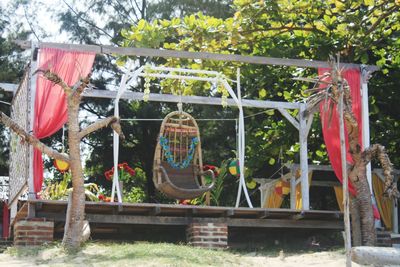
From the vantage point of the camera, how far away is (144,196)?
63.0 ft

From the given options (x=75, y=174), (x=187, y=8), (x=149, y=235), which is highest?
(x=187, y=8)

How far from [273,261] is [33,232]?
322cm

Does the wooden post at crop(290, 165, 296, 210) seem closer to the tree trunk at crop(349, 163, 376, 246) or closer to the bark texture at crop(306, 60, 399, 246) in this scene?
the bark texture at crop(306, 60, 399, 246)

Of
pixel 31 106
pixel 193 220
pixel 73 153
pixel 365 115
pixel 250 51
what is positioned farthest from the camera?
pixel 250 51

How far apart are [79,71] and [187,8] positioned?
7.46 meters

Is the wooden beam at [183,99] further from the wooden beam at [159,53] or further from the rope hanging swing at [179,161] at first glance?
the wooden beam at [159,53]

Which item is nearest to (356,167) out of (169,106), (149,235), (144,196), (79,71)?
(149,235)

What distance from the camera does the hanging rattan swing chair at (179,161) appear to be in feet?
35.9

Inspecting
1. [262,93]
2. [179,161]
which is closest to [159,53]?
[179,161]

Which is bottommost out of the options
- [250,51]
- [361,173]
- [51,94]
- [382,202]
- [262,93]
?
[382,202]

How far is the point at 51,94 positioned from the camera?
→ 10.1m

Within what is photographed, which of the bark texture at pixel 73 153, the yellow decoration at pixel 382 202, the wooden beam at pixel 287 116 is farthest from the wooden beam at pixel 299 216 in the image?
the bark texture at pixel 73 153

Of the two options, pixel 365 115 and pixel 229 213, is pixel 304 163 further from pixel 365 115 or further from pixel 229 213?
pixel 229 213

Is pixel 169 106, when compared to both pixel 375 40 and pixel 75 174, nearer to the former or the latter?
pixel 375 40
